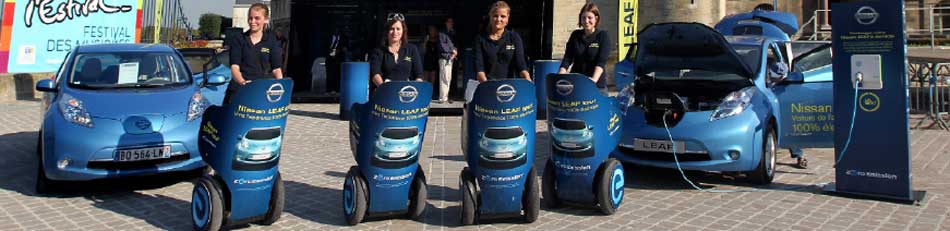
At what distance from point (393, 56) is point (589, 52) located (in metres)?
1.78

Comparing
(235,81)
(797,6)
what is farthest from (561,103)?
(797,6)

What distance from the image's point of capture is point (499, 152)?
17.1ft

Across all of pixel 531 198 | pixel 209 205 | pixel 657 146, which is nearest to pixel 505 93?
pixel 531 198

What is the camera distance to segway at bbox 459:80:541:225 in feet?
16.8

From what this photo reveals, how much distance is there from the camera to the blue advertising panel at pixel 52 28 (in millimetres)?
14617

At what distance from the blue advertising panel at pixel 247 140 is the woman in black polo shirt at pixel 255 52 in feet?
4.35

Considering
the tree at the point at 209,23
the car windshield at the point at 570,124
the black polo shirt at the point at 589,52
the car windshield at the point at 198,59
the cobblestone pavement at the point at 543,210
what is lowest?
the cobblestone pavement at the point at 543,210

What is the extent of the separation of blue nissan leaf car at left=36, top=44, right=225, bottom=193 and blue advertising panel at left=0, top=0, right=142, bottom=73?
8.53 m

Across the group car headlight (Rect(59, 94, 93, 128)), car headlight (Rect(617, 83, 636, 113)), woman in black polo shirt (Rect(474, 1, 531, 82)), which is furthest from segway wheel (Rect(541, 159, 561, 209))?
car headlight (Rect(59, 94, 93, 128))

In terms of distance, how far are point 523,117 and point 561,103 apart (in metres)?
0.43

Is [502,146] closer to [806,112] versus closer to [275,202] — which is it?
[275,202]

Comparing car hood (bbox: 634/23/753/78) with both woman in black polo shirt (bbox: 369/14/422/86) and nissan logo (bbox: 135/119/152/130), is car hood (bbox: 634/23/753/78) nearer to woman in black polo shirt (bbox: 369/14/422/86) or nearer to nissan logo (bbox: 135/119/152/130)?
woman in black polo shirt (bbox: 369/14/422/86)

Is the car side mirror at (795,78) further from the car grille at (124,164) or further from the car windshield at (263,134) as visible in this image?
the car grille at (124,164)

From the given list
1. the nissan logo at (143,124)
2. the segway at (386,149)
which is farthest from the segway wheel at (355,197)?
the nissan logo at (143,124)
